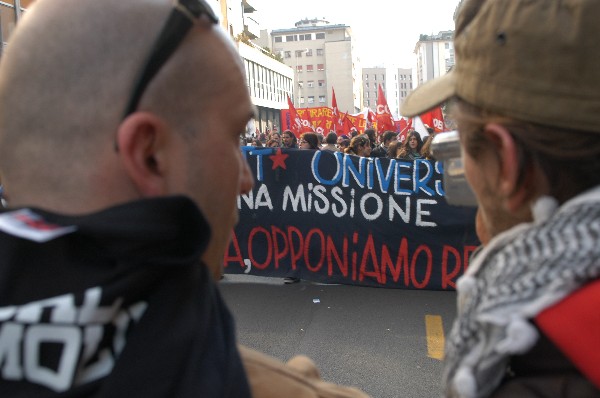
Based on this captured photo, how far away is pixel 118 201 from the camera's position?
0.90m

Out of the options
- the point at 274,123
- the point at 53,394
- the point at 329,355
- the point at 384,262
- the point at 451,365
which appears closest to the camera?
the point at 53,394

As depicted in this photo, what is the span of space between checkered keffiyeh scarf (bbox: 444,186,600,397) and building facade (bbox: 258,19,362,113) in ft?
369

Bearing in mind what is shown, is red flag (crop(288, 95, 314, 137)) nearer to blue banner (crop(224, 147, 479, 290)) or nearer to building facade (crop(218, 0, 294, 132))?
blue banner (crop(224, 147, 479, 290))

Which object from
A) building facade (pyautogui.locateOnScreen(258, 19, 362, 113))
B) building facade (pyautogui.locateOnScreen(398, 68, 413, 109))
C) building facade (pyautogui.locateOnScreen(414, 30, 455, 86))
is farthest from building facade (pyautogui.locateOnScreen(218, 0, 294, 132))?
building facade (pyautogui.locateOnScreen(398, 68, 413, 109))

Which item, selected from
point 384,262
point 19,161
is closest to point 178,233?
point 19,161

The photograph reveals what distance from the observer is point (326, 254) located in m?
6.37

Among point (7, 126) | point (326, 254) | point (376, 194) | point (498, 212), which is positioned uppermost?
point (7, 126)

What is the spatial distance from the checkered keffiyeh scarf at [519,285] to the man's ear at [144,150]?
0.56 meters

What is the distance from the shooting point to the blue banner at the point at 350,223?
606 centimetres

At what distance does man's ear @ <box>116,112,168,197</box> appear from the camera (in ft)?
2.89

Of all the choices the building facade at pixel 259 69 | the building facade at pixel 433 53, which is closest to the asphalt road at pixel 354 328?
the building facade at pixel 259 69

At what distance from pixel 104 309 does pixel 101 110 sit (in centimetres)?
29

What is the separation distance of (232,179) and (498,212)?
535mm

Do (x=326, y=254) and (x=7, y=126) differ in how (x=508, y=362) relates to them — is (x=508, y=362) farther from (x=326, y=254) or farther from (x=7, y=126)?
(x=326, y=254)
